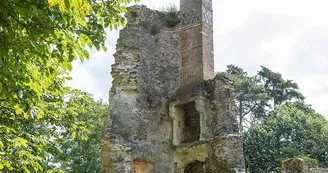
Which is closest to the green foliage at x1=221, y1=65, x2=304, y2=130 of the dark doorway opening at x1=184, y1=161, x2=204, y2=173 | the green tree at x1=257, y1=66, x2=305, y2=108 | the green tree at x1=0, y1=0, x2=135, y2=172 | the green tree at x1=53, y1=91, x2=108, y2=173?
the green tree at x1=257, y1=66, x2=305, y2=108

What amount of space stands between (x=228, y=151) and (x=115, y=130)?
358cm

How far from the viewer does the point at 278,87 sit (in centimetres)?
4181

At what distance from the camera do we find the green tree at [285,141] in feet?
93.6

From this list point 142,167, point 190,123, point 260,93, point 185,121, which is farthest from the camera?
point 260,93

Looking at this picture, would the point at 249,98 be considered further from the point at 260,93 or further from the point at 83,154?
the point at 83,154

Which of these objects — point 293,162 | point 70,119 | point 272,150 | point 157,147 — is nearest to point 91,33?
point 70,119

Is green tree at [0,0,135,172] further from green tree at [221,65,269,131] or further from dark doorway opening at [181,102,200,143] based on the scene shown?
green tree at [221,65,269,131]

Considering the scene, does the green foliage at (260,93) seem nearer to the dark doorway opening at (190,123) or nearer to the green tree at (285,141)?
the green tree at (285,141)

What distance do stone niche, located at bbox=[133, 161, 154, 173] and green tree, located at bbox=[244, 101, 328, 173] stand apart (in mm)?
15397

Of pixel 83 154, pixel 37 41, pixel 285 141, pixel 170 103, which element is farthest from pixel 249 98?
pixel 37 41

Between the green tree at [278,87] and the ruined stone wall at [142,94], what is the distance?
27.3 m

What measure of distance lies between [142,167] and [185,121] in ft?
7.84

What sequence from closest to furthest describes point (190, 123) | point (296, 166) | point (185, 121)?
point (296, 166) → point (190, 123) → point (185, 121)

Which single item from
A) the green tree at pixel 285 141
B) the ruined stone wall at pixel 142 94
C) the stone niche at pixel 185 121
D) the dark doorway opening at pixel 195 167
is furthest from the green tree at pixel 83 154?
the dark doorway opening at pixel 195 167
